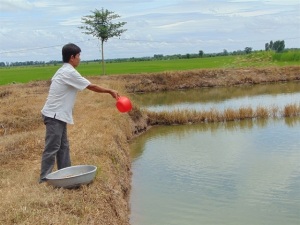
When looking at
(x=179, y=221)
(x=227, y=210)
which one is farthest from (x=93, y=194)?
(x=227, y=210)

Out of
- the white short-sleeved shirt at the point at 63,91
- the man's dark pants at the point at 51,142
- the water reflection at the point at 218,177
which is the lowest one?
the water reflection at the point at 218,177

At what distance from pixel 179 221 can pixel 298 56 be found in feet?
125

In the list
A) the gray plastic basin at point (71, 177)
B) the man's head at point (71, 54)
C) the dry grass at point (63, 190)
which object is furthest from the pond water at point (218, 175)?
the man's head at point (71, 54)

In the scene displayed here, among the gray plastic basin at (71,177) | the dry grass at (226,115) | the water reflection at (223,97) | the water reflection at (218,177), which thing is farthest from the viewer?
the water reflection at (223,97)

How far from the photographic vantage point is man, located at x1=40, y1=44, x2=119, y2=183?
5.05 metres

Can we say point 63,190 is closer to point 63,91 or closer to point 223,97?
point 63,91

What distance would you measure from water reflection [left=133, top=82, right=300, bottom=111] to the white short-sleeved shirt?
13.0 meters

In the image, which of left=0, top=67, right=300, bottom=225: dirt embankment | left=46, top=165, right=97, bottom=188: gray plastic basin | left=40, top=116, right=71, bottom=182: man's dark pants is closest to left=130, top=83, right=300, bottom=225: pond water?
left=0, top=67, right=300, bottom=225: dirt embankment

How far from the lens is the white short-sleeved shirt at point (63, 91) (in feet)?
16.5

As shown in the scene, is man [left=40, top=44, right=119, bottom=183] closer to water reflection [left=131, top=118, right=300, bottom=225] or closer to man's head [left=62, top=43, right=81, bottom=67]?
man's head [left=62, top=43, right=81, bottom=67]

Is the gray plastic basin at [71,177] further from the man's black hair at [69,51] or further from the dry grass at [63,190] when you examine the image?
the man's black hair at [69,51]

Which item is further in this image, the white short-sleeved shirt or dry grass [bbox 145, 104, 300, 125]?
dry grass [bbox 145, 104, 300, 125]

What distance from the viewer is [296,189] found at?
24.6 feet

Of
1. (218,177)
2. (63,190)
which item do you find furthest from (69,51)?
(218,177)
